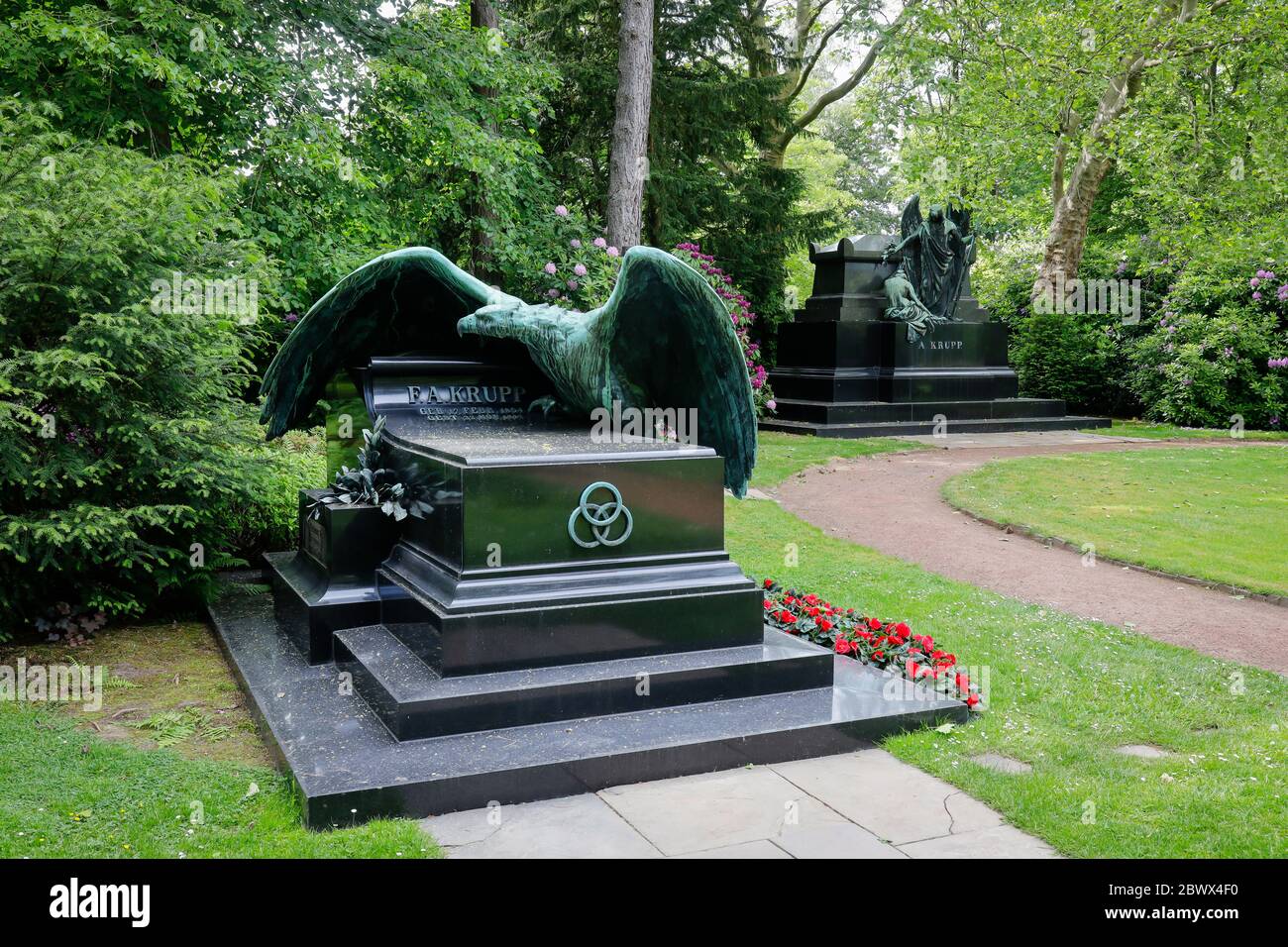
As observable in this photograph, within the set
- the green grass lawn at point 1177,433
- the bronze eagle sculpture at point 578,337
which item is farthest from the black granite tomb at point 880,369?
the bronze eagle sculpture at point 578,337

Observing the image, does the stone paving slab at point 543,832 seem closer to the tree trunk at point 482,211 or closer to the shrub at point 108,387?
the shrub at point 108,387

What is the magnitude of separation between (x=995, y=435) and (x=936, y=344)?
6.88ft

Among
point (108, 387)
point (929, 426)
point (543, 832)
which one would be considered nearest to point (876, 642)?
point (543, 832)

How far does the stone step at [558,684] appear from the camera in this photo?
4.86m

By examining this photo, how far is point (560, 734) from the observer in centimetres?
490

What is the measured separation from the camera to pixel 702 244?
22375mm

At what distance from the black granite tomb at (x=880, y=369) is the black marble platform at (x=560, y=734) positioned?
43.6 feet

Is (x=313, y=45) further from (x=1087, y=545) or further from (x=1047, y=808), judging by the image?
(x=1047, y=808)

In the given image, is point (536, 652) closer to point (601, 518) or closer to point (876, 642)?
point (601, 518)

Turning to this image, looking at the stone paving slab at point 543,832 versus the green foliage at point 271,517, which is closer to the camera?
the stone paving slab at point 543,832

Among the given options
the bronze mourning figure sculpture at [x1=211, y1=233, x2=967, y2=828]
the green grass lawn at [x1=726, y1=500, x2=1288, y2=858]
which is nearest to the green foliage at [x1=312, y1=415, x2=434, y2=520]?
the bronze mourning figure sculpture at [x1=211, y1=233, x2=967, y2=828]

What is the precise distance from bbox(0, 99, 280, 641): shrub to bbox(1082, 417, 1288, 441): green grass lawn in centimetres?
1682

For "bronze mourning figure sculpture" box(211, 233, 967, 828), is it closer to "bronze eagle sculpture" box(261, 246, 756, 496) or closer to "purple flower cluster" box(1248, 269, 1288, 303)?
"bronze eagle sculpture" box(261, 246, 756, 496)

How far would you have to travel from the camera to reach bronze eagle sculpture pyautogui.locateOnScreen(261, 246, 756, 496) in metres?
5.93
